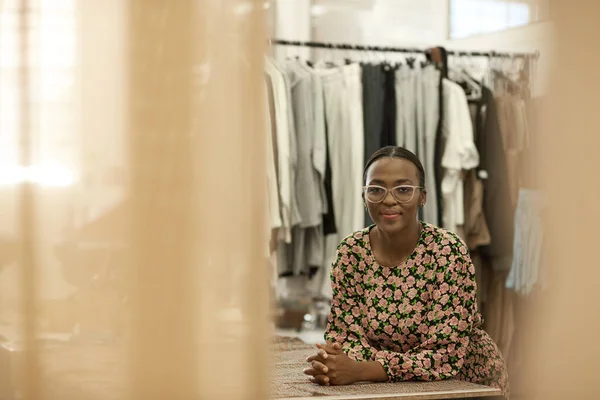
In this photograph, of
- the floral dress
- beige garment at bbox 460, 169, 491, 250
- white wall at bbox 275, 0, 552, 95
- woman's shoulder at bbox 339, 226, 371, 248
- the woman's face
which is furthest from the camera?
white wall at bbox 275, 0, 552, 95

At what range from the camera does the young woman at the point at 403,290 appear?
284cm

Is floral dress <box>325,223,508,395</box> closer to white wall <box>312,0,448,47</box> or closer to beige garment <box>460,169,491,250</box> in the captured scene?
beige garment <box>460,169,491,250</box>

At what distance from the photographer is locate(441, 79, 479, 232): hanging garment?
4684mm

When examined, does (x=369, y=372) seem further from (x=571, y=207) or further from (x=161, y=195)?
(x=161, y=195)

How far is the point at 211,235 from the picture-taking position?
1.88 metres

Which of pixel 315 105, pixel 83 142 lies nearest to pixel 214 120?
pixel 83 142

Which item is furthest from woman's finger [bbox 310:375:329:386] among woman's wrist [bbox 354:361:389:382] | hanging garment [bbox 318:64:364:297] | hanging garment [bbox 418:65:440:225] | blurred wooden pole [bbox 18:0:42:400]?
hanging garment [bbox 418:65:440:225]

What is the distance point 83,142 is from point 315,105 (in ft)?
9.27

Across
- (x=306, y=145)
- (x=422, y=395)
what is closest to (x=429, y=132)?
(x=306, y=145)

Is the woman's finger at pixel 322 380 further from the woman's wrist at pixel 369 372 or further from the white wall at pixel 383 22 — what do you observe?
the white wall at pixel 383 22

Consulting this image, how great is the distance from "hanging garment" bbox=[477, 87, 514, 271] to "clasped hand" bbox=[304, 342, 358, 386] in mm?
2196

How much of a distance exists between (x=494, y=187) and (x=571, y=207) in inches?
96.2

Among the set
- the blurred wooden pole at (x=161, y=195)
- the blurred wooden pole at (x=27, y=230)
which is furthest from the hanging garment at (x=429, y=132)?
the blurred wooden pole at (x=27, y=230)

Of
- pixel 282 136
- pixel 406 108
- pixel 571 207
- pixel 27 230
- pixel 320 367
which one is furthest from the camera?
pixel 406 108
